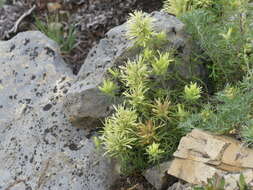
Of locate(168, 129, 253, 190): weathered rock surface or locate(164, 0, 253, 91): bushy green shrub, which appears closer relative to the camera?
locate(168, 129, 253, 190): weathered rock surface

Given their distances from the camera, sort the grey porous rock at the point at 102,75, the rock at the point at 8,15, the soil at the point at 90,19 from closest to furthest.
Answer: the grey porous rock at the point at 102,75
the soil at the point at 90,19
the rock at the point at 8,15

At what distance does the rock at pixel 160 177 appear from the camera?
3322 mm

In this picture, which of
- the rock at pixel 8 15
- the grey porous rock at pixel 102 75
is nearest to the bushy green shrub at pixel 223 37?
the grey porous rock at pixel 102 75

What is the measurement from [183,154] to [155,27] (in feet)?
3.36

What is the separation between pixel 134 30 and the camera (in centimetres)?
340

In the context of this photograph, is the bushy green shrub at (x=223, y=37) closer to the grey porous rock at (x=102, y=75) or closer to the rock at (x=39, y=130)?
the grey porous rock at (x=102, y=75)

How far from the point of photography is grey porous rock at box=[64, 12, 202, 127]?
12.0ft

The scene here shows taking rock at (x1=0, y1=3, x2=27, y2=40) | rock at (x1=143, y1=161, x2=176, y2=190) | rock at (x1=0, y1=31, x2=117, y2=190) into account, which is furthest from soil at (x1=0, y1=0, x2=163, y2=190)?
rock at (x1=143, y1=161, x2=176, y2=190)

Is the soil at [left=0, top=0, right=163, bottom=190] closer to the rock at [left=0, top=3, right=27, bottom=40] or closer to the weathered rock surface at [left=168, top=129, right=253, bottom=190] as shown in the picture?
the rock at [left=0, top=3, right=27, bottom=40]

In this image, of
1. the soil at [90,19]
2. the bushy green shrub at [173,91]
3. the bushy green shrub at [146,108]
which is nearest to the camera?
the bushy green shrub at [173,91]

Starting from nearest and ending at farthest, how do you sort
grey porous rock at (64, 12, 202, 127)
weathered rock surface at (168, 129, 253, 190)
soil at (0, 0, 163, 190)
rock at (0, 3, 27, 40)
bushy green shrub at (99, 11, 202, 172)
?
weathered rock surface at (168, 129, 253, 190) < bushy green shrub at (99, 11, 202, 172) < grey porous rock at (64, 12, 202, 127) < soil at (0, 0, 163, 190) < rock at (0, 3, 27, 40)

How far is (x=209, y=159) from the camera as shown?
305cm

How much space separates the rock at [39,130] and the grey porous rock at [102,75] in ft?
0.71

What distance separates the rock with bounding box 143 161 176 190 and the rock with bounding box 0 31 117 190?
338mm
